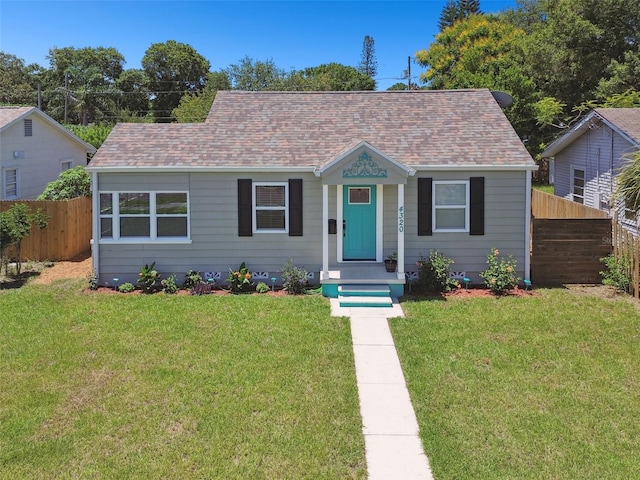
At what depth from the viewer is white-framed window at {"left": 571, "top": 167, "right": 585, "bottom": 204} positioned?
19719mm

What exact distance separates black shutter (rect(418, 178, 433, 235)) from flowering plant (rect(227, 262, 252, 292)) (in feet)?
14.4

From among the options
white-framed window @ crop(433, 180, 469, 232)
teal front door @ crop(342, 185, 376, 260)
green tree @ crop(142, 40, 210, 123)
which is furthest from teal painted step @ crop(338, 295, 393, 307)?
green tree @ crop(142, 40, 210, 123)

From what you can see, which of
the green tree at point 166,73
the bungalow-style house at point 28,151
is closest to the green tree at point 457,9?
the green tree at point 166,73

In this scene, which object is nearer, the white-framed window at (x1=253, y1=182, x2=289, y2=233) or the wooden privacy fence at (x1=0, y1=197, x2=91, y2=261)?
the white-framed window at (x1=253, y1=182, x2=289, y2=233)

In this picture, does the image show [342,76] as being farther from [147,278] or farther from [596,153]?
[147,278]

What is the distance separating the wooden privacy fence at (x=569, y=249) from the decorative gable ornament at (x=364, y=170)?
4224 mm

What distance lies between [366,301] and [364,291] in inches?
13.5

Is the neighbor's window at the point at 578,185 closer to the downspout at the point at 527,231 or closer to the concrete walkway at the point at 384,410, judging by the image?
the downspout at the point at 527,231

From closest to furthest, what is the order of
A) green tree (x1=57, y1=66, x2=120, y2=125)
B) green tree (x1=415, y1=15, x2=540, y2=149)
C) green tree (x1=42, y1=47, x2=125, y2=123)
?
green tree (x1=415, y1=15, x2=540, y2=149)
green tree (x1=42, y1=47, x2=125, y2=123)
green tree (x1=57, y1=66, x2=120, y2=125)

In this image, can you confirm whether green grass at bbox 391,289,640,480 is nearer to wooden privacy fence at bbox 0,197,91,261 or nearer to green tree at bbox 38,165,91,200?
wooden privacy fence at bbox 0,197,91,261

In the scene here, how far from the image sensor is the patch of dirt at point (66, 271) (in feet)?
45.1

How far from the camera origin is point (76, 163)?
25047mm

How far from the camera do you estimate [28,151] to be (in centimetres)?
2036

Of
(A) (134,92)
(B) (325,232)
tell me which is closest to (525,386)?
(B) (325,232)
